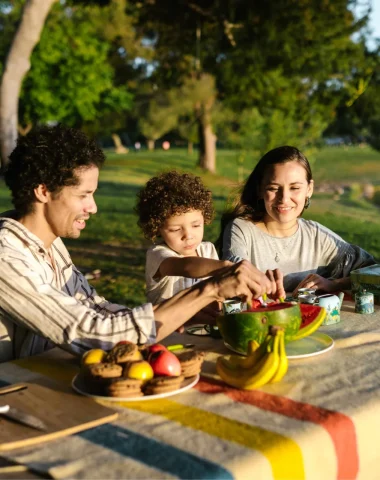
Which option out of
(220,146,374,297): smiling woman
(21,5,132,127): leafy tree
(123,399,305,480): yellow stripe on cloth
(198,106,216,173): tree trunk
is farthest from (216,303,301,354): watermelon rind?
(21,5,132,127): leafy tree

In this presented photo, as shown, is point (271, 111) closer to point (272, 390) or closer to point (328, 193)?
point (328, 193)

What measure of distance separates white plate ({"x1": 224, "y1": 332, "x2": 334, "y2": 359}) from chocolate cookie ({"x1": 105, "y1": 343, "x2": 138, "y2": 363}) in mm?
550

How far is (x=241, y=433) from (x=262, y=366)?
31cm

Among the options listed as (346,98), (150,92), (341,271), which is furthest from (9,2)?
(341,271)

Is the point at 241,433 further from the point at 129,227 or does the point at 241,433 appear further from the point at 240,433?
the point at 129,227

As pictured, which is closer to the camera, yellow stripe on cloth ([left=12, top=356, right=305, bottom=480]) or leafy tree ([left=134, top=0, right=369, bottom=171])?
yellow stripe on cloth ([left=12, top=356, right=305, bottom=480])

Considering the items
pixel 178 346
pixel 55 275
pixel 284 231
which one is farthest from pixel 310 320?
pixel 284 231

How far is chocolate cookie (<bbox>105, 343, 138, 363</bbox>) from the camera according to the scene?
81.1 inches

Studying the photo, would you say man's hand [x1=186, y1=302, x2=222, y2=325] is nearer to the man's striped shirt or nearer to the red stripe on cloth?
the man's striped shirt

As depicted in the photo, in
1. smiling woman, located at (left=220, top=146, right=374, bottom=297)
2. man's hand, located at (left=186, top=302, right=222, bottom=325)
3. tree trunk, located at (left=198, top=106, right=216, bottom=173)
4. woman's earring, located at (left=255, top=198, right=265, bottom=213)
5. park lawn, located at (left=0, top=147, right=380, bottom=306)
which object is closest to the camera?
man's hand, located at (left=186, top=302, right=222, bottom=325)

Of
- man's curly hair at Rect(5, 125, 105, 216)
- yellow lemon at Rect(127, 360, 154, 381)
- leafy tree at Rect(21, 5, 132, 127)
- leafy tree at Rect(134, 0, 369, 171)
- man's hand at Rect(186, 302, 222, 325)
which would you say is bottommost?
man's hand at Rect(186, 302, 222, 325)

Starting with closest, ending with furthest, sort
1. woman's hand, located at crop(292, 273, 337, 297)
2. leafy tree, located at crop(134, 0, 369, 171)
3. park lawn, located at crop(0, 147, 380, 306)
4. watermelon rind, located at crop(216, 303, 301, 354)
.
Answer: watermelon rind, located at crop(216, 303, 301, 354) < woman's hand, located at crop(292, 273, 337, 297) < park lawn, located at crop(0, 147, 380, 306) < leafy tree, located at crop(134, 0, 369, 171)

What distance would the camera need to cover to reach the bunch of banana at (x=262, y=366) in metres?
2.05

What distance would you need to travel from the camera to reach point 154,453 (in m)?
1.68
